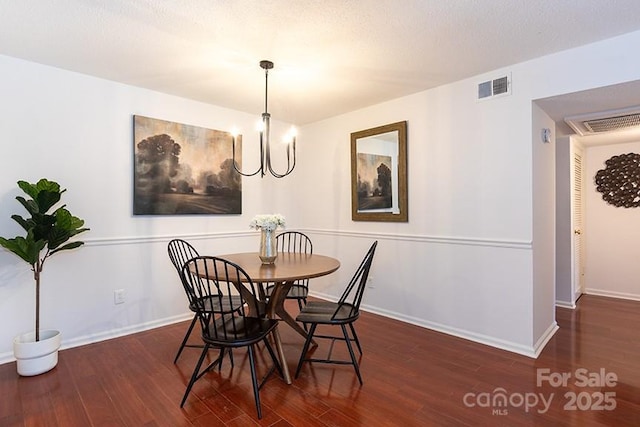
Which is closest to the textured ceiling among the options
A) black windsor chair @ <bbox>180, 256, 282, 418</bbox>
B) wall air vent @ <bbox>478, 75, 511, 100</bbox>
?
wall air vent @ <bbox>478, 75, 511, 100</bbox>

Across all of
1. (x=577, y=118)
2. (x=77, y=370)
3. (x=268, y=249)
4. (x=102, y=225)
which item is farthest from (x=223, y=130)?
(x=577, y=118)

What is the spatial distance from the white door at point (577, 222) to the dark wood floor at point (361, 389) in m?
1.47

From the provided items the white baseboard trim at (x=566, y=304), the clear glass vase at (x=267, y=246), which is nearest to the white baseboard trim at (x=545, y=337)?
the white baseboard trim at (x=566, y=304)

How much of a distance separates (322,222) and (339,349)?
1.95m

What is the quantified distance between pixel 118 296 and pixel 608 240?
593 cm

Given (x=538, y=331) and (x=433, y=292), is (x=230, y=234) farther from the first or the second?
(x=538, y=331)

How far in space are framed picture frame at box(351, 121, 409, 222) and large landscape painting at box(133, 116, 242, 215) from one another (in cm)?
142

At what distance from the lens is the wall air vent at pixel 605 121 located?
287 centimetres

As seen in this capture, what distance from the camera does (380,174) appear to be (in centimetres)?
369

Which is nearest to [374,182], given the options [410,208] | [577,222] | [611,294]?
[410,208]

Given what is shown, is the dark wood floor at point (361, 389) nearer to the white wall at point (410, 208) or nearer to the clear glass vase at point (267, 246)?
the white wall at point (410, 208)

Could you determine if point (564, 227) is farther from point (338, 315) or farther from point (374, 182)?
point (338, 315)

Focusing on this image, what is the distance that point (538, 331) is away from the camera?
276 cm

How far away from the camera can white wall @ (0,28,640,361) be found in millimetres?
2584
